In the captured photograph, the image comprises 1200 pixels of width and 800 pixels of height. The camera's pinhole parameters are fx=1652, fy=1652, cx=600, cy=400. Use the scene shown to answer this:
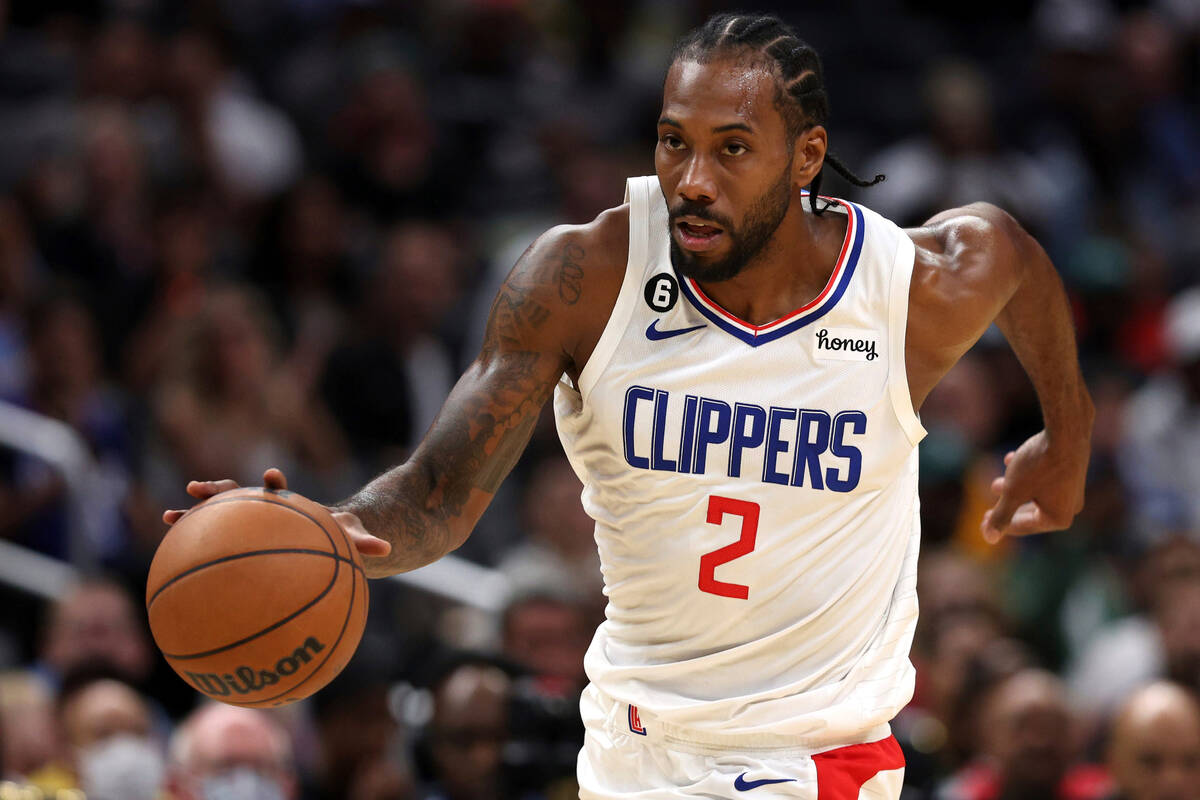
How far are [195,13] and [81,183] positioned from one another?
173 cm

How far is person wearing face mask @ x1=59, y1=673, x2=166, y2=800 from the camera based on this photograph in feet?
22.1

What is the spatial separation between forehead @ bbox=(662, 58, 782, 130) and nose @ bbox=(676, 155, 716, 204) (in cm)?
10

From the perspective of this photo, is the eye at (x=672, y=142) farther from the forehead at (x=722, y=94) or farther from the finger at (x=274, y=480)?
the finger at (x=274, y=480)

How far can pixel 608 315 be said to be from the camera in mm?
4172

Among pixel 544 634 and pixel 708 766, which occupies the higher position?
pixel 708 766

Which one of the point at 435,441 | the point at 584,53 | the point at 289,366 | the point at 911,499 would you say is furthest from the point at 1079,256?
the point at 435,441

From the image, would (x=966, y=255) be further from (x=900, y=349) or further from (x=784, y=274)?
(x=784, y=274)

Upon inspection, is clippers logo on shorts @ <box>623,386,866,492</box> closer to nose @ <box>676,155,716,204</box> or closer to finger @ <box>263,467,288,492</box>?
nose @ <box>676,155,716,204</box>

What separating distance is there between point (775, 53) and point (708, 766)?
1782 mm

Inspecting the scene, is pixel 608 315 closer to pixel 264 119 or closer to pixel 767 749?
pixel 767 749

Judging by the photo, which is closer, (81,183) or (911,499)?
(911,499)

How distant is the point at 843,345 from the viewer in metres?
4.21

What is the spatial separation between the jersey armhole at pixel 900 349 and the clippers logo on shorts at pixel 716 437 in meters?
0.26

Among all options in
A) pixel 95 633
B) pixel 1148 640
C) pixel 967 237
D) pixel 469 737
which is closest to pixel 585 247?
pixel 967 237
